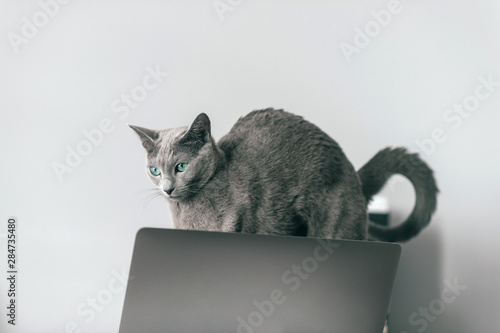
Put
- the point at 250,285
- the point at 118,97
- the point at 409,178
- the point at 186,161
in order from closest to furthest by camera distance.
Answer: the point at 250,285
the point at 186,161
the point at 409,178
the point at 118,97

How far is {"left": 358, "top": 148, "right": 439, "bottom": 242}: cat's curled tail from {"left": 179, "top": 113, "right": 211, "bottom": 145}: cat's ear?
45 centimetres

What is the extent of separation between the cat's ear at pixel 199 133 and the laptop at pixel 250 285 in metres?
0.25

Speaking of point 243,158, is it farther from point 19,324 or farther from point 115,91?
point 19,324

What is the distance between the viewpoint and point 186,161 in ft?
3.18

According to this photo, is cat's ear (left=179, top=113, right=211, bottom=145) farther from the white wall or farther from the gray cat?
the white wall

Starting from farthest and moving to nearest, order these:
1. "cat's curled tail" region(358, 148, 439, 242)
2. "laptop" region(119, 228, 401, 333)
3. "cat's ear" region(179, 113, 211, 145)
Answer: "cat's curled tail" region(358, 148, 439, 242) < "cat's ear" region(179, 113, 211, 145) < "laptop" region(119, 228, 401, 333)

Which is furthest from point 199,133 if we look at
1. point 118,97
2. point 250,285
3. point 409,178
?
point 118,97

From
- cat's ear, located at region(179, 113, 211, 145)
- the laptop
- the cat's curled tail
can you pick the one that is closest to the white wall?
the cat's curled tail

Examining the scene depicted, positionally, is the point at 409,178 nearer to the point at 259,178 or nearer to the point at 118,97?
the point at 259,178

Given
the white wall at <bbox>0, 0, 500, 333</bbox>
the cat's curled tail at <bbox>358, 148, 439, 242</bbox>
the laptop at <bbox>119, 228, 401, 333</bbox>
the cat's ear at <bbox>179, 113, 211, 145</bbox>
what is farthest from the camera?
the white wall at <bbox>0, 0, 500, 333</bbox>

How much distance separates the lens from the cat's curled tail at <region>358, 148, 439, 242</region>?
3.84 ft

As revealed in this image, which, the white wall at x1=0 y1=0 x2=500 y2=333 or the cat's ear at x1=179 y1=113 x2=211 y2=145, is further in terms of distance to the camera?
the white wall at x1=0 y1=0 x2=500 y2=333

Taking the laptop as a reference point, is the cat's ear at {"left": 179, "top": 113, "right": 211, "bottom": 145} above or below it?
above

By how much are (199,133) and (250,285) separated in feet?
1.14
